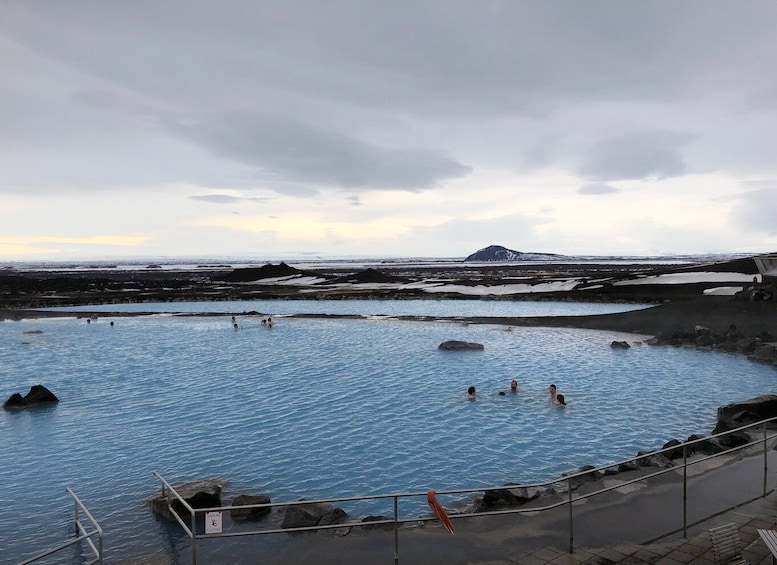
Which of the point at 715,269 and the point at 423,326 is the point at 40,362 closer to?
the point at 423,326

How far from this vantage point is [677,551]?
734 centimetres

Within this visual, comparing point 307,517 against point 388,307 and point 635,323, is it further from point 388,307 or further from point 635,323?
point 388,307

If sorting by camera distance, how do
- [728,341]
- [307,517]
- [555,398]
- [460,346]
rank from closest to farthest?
[307,517] → [555,398] → [728,341] → [460,346]

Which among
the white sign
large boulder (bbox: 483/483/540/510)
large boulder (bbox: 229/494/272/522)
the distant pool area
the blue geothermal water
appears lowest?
the blue geothermal water

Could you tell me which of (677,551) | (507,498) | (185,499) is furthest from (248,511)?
(677,551)

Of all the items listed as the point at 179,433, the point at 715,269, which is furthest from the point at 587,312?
the point at 179,433

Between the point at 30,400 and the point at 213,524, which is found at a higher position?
the point at 213,524

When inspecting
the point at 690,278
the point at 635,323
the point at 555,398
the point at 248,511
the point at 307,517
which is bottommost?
the point at 555,398

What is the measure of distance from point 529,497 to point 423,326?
3164 cm

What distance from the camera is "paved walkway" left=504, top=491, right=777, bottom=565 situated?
23.1ft

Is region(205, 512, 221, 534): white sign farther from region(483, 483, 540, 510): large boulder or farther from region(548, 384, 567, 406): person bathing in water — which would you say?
region(548, 384, 567, 406): person bathing in water

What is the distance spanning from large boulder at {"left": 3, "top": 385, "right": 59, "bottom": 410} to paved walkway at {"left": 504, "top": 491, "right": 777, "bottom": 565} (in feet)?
65.4

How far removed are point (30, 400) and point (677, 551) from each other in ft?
73.3

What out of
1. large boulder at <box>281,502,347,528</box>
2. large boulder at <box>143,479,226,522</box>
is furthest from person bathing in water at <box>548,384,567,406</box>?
large boulder at <box>143,479,226,522</box>
